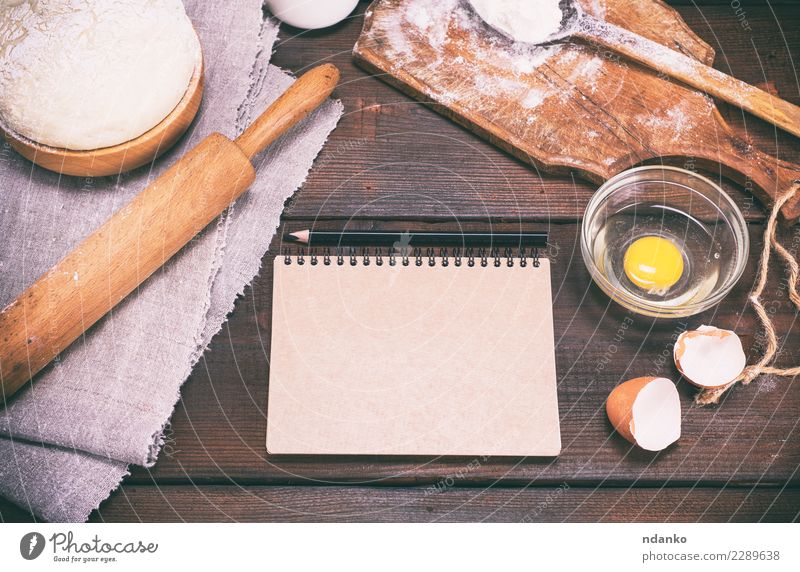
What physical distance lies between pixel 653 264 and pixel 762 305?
117mm

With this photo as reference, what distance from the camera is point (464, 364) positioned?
0.61m

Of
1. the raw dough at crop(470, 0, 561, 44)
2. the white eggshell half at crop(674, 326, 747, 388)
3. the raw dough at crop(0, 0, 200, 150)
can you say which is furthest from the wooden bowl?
the white eggshell half at crop(674, 326, 747, 388)

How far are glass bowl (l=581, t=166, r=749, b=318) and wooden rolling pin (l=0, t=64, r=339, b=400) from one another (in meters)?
0.30

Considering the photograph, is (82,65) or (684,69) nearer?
(82,65)

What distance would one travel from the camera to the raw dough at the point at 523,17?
67 cm

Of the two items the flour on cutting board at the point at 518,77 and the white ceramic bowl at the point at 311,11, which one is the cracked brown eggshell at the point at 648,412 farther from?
the white ceramic bowl at the point at 311,11

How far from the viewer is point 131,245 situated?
575 millimetres

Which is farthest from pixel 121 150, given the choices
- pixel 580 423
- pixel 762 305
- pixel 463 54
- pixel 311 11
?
pixel 762 305

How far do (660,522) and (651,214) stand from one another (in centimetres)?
29
